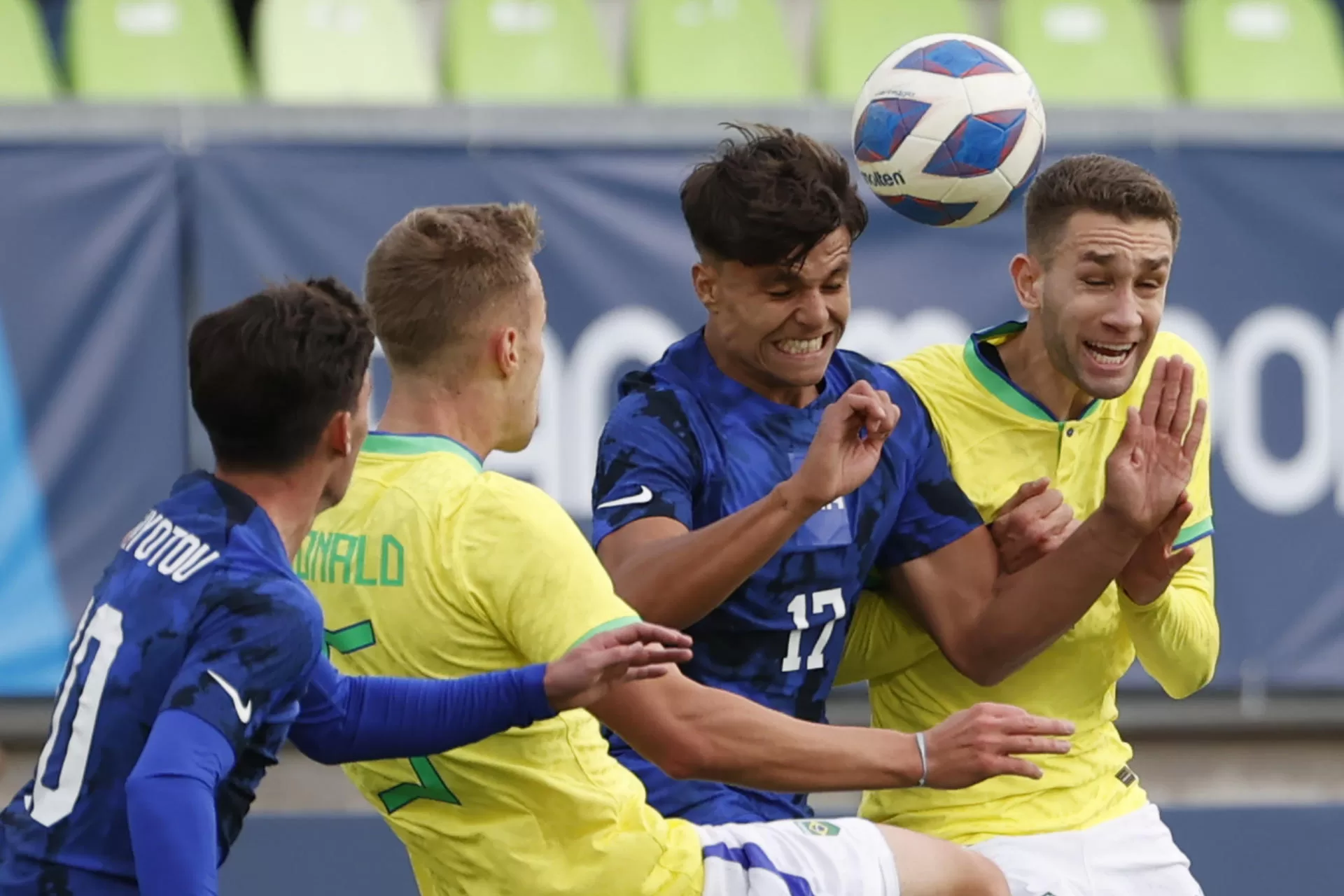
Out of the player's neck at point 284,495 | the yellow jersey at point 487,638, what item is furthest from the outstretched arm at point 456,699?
the player's neck at point 284,495

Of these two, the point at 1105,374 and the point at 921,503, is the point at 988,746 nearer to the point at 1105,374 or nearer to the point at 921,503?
the point at 921,503

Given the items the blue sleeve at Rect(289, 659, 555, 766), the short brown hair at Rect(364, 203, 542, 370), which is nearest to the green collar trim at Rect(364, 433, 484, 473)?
the short brown hair at Rect(364, 203, 542, 370)

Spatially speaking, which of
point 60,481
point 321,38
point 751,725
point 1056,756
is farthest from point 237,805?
point 321,38

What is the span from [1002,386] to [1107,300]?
0.93ft

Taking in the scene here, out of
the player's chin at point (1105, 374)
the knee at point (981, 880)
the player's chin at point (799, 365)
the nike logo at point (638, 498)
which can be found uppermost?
the player's chin at point (799, 365)

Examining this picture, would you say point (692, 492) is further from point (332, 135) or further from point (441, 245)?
point (332, 135)

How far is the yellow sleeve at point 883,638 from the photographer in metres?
3.84

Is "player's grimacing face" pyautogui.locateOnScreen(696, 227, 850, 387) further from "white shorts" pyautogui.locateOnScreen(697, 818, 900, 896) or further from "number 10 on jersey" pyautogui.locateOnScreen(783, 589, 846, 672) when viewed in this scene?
"white shorts" pyautogui.locateOnScreen(697, 818, 900, 896)

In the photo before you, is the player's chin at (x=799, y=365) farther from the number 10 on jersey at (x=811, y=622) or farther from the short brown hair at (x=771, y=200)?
the number 10 on jersey at (x=811, y=622)

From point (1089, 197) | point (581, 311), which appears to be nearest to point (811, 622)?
point (1089, 197)

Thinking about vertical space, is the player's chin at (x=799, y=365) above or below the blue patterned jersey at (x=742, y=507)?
above

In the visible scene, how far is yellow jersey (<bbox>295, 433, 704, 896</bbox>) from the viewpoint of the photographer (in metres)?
2.91

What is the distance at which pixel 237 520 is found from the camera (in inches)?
107

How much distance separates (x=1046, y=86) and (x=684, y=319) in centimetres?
246
